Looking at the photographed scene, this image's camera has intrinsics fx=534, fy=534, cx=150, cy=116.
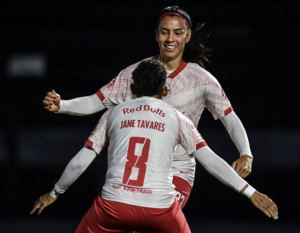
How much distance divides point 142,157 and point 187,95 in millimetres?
811

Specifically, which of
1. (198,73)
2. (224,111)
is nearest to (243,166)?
(224,111)

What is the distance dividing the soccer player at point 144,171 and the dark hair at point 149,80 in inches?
2.0

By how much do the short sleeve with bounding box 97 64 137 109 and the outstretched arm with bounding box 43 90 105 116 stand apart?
4cm

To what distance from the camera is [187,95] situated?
10.0 ft

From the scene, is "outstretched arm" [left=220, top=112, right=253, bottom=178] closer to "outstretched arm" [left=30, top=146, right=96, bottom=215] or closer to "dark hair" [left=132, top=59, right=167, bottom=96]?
"dark hair" [left=132, top=59, right=167, bottom=96]

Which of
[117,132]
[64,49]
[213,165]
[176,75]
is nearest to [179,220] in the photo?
[213,165]

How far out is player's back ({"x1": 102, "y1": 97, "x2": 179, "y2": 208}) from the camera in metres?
2.34

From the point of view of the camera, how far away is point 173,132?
7.97 ft

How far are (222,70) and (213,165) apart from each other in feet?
8.39

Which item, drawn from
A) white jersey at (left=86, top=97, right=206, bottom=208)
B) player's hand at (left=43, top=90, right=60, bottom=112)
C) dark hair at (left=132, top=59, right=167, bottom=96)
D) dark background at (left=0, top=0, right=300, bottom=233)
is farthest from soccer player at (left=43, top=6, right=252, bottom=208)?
dark background at (left=0, top=0, right=300, bottom=233)

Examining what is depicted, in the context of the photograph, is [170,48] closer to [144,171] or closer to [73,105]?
[73,105]

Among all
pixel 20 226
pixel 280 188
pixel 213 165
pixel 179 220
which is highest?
pixel 213 165

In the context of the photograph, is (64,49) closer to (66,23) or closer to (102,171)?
(66,23)

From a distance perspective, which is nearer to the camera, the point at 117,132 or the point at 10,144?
the point at 117,132
